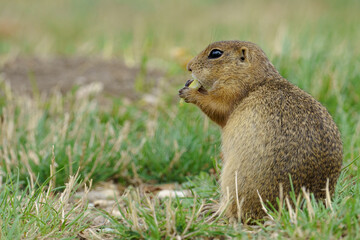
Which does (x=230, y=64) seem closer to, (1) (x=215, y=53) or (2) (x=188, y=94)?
(1) (x=215, y=53)

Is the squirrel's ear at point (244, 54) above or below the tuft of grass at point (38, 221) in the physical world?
above

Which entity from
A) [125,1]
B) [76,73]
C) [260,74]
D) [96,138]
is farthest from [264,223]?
[125,1]

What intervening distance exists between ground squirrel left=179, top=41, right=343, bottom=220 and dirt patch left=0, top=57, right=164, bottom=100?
131 inches

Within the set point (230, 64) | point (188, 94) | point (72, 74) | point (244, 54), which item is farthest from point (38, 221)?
point (72, 74)

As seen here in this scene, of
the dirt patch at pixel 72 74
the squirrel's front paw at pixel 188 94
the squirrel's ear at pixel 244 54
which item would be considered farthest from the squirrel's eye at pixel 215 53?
the dirt patch at pixel 72 74

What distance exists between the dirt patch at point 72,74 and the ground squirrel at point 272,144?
3.33 m

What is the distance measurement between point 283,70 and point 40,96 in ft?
9.45

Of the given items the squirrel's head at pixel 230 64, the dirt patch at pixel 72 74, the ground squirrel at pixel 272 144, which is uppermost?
the squirrel's head at pixel 230 64

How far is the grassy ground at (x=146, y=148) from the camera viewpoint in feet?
8.82

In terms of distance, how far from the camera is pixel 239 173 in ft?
→ 9.50

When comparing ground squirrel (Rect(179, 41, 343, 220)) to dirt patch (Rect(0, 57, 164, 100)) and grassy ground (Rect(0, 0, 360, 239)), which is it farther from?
dirt patch (Rect(0, 57, 164, 100))

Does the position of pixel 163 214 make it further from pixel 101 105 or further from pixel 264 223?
pixel 101 105

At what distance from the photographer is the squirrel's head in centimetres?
341

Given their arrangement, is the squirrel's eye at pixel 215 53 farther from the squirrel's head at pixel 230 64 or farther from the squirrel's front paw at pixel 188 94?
the squirrel's front paw at pixel 188 94
